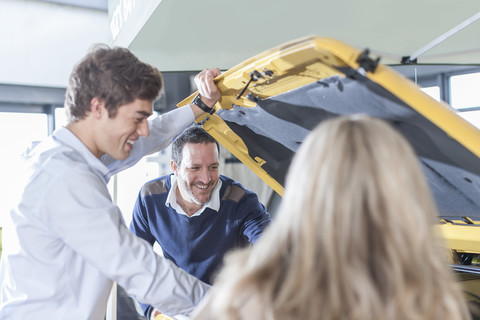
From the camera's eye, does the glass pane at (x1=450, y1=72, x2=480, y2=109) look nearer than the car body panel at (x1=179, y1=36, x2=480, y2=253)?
No

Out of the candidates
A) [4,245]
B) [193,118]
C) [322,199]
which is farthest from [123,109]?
[322,199]

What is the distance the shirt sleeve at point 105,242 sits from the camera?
111cm

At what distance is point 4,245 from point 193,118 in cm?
72

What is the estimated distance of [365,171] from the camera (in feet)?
2.19

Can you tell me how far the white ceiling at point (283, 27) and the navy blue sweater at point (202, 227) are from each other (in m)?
0.87

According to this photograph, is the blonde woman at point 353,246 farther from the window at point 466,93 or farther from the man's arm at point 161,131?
the window at point 466,93

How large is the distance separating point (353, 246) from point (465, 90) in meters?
4.34

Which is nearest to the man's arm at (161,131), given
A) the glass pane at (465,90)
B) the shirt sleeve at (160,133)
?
the shirt sleeve at (160,133)

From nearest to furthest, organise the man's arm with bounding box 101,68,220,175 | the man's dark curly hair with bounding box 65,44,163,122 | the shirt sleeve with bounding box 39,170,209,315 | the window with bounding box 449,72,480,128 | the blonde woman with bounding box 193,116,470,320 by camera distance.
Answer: the blonde woman with bounding box 193,116,470,320 → the shirt sleeve with bounding box 39,170,209,315 → the man's dark curly hair with bounding box 65,44,163,122 → the man's arm with bounding box 101,68,220,175 → the window with bounding box 449,72,480,128

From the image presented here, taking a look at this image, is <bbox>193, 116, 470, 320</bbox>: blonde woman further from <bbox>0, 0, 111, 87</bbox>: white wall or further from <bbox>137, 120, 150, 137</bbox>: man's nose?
<bbox>0, 0, 111, 87</bbox>: white wall

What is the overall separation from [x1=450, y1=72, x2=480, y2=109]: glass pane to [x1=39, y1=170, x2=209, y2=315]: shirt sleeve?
412 centimetres

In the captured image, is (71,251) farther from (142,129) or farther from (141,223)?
(141,223)

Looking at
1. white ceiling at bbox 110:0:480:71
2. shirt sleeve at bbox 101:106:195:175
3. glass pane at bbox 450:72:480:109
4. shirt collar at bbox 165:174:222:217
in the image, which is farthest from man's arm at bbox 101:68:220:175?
glass pane at bbox 450:72:480:109

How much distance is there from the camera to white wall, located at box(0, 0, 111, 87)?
477 cm
